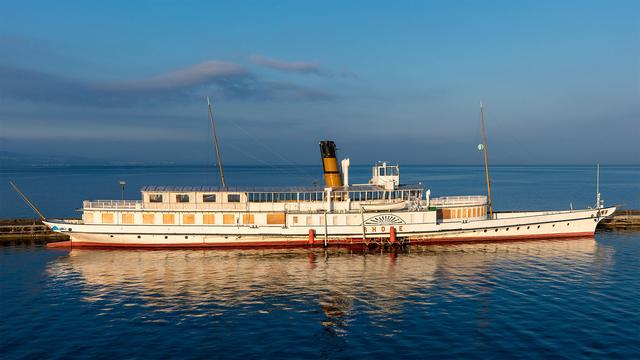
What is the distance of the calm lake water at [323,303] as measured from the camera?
882 inches

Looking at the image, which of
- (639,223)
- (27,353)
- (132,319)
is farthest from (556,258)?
(27,353)

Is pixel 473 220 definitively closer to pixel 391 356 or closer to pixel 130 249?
pixel 391 356

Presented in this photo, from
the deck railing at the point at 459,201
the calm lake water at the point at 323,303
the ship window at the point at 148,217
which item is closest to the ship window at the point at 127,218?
the ship window at the point at 148,217

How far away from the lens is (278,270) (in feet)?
124

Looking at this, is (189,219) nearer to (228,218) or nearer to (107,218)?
(228,218)

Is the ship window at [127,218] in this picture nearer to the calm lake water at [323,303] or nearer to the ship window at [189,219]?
the calm lake water at [323,303]

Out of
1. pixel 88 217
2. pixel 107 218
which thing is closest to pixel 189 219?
pixel 107 218

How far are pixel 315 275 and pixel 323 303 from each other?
7.25m

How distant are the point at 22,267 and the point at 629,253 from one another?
59702mm

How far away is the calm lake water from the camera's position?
882 inches

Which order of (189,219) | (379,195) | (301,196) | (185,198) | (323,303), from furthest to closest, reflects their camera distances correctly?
(301,196) → (379,195) → (185,198) → (189,219) → (323,303)

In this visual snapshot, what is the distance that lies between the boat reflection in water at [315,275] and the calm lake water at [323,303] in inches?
6.4

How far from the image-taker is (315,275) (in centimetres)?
Result: 3600

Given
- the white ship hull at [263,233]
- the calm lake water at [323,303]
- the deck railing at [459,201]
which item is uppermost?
the deck railing at [459,201]
